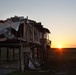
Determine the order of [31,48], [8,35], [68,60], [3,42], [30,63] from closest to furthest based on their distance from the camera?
1. [8,35]
2. [3,42]
3. [30,63]
4. [31,48]
5. [68,60]

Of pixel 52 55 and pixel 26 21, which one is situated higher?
pixel 26 21

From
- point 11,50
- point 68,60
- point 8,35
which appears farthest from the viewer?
point 68,60

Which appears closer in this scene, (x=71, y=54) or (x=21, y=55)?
(x=21, y=55)

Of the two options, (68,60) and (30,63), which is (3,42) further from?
(68,60)

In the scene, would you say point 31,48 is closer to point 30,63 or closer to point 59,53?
point 30,63

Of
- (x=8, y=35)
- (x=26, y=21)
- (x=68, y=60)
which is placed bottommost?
(x=68, y=60)

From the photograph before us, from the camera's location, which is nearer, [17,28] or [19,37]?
[17,28]

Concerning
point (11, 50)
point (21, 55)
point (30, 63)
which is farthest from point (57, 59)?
point (21, 55)

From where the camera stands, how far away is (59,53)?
5503 centimetres

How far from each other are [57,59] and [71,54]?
3447mm

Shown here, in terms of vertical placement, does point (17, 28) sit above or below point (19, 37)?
above

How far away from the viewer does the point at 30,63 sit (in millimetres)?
32719

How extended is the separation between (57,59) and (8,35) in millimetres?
27310

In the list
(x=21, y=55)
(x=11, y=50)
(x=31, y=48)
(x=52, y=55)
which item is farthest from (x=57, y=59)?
(x=21, y=55)
